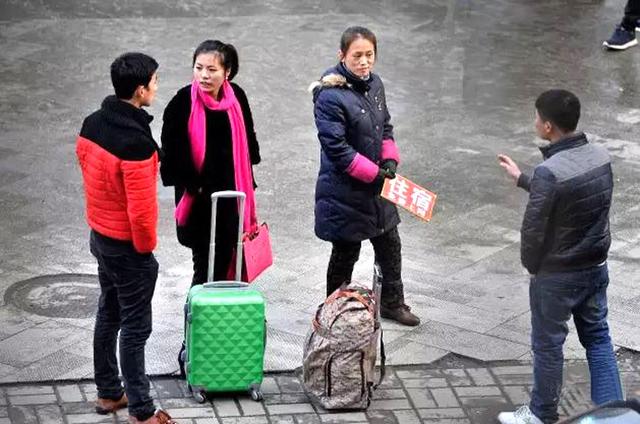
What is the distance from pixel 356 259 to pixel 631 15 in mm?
8438

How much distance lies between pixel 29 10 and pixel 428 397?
32.9 ft

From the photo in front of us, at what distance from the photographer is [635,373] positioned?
28.4 ft

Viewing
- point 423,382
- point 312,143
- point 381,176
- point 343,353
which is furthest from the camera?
point 312,143

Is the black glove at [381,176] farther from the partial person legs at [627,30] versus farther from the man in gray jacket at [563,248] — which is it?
the partial person legs at [627,30]

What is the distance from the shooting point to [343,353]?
7867mm

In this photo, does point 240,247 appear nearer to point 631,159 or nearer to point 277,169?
point 277,169

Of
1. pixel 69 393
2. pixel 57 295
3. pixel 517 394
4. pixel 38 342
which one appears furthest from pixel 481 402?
pixel 57 295

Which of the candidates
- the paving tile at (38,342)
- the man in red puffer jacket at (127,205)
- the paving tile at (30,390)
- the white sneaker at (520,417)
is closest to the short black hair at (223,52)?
the man in red puffer jacket at (127,205)

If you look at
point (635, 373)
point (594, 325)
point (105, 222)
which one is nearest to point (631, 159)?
point (635, 373)

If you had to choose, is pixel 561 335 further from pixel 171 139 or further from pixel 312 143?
pixel 312 143

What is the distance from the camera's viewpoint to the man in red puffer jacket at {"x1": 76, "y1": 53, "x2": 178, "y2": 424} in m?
7.10

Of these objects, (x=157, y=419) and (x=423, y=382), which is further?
Answer: (x=423, y=382)

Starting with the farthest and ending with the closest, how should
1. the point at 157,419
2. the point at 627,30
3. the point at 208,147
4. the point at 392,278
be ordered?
the point at 627,30
the point at 392,278
the point at 208,147
the point at 157,419

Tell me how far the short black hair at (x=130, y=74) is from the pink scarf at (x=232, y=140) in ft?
2.80
